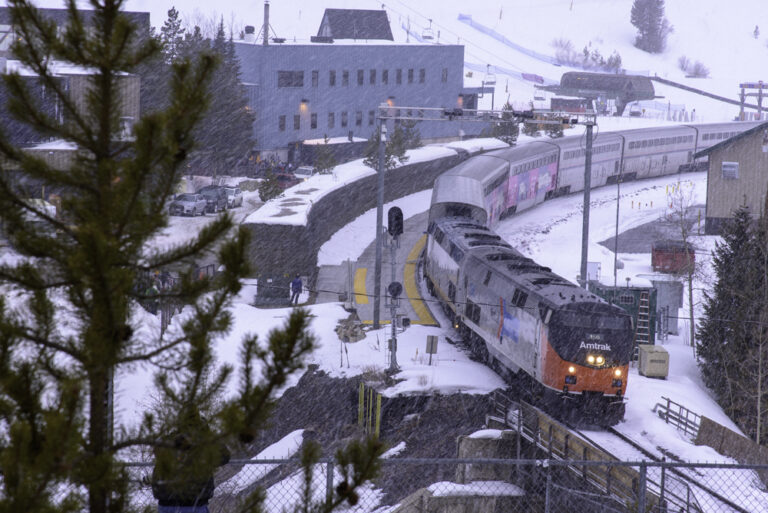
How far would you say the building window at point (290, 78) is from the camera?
201 feet

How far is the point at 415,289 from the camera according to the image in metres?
33.1

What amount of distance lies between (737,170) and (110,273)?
4495cm

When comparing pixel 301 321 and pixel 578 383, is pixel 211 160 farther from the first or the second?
pixel 301 321

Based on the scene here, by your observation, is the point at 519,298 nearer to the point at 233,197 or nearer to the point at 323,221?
the point at 323,221

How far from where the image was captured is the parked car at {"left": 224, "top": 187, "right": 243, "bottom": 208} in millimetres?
45469

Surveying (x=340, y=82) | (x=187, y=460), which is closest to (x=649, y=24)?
(x=340, y=82)

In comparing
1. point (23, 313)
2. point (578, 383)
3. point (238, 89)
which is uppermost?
point (238, 89)

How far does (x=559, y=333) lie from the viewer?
1812 centimetres

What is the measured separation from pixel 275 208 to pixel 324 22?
136 feet

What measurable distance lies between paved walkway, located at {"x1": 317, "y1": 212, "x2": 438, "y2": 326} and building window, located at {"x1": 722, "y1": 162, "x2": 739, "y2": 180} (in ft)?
51.9

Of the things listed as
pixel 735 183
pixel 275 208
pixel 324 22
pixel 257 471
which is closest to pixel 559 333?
pixel 257 471

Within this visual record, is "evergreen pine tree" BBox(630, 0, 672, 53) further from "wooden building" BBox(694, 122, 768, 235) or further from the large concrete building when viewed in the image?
"wooden building" BBox(694, 122, 768, 235)

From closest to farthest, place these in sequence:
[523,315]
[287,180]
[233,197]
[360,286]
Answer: [523,315] < [360,286] < [233,197] < [287,180]

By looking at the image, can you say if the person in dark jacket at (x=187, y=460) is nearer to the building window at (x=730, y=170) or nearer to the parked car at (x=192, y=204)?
the parked car at (x=192, y=204)
